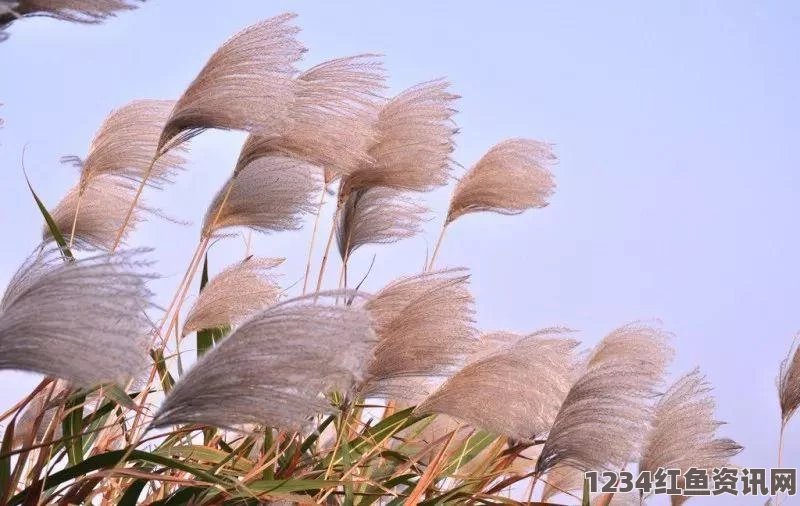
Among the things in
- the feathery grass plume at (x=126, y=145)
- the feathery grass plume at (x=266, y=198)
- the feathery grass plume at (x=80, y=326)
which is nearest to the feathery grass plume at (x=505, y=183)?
the feathery grass plume at (x=266, y=198)

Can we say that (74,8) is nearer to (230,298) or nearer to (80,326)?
(80,326)

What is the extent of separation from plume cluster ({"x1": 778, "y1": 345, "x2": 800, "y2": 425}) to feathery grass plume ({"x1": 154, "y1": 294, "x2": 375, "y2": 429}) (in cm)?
323

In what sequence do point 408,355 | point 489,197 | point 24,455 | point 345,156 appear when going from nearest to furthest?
point 24,455 < point 408,355 < point 345,156 < point 489,197

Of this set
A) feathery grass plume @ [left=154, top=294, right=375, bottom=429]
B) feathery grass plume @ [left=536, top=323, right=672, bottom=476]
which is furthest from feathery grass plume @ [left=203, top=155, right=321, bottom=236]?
feathery grass plume @ [left=154, top=294, right=375, bottom=429]

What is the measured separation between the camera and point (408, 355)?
296cm

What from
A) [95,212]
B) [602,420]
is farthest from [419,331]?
[95,212]

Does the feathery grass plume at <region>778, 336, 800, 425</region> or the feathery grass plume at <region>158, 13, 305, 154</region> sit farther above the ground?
the feathery grass plume at <region>158, 13, 305, 154</region>

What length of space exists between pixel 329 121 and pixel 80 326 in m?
1.77

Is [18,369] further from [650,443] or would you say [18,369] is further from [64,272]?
[650,443]

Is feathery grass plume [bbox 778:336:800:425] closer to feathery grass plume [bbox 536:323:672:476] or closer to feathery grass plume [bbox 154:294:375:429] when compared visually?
feathery grass plume [bbox 536:323:672:476]

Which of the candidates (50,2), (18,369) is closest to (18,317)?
(18,369)

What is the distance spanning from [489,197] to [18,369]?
286 centimetres

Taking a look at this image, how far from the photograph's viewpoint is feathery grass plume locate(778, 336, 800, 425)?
4707mm

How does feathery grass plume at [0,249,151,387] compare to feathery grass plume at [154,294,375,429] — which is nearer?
feathery grass plume at [0,249,151,387]
